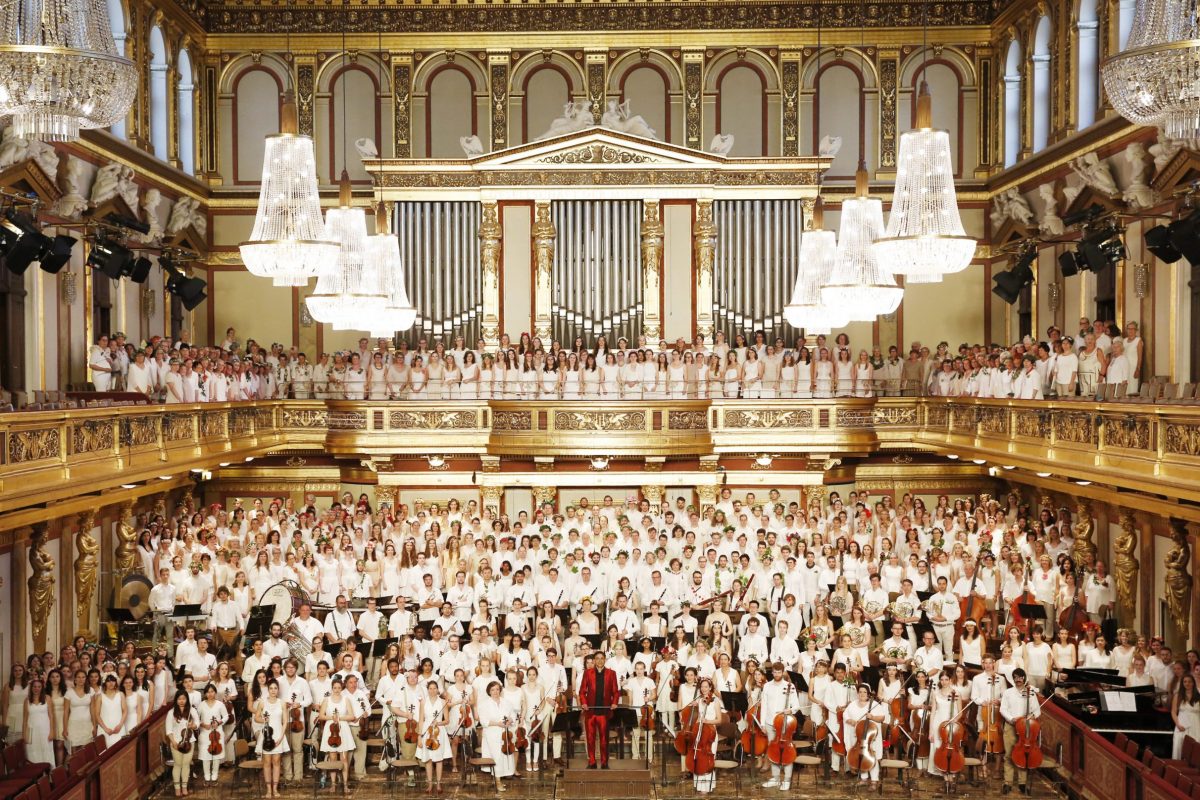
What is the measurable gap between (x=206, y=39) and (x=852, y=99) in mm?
13502

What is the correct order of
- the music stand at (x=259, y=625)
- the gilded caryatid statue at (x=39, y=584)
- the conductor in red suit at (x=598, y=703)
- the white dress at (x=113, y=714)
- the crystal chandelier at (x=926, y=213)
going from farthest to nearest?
the gilded caryatid statue at (x=39, y=584) < the music stand at (x=259, y=625) < the conductor in red suit at (x=598, y=703) < the white dress at (x=113, y=714) < the crystal chandelier at (x=926, y=213)

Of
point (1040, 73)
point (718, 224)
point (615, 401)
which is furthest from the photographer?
point (718, 224)

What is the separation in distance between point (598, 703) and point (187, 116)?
16.6 meters

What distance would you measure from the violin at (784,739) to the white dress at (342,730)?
→ 436 centimetres

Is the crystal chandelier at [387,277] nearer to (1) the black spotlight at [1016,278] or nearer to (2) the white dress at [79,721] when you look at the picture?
(2) the white dress at [79,721]

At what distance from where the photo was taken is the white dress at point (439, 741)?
1206cm

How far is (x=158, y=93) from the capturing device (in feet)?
71.9

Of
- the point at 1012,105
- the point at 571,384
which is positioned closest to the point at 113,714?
the point at 571,384

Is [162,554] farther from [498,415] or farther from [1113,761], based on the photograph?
[1113,761]

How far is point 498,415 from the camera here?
2070 cm

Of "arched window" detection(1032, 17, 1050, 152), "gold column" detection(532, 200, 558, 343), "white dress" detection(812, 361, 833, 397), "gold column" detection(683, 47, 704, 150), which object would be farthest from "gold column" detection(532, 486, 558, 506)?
"arched window" detection(1032, 17, 1050, 152)

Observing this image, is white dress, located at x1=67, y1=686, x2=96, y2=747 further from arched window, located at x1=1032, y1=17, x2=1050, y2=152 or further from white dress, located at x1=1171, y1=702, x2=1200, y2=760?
arched window, located at x1=1032, y1=17, x2=1050, y2=152

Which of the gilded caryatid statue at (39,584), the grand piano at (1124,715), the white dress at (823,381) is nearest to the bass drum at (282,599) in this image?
the gilded caryatid statue at (39,584)

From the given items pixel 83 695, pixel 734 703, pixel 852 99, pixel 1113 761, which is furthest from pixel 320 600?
pixel 852 99
